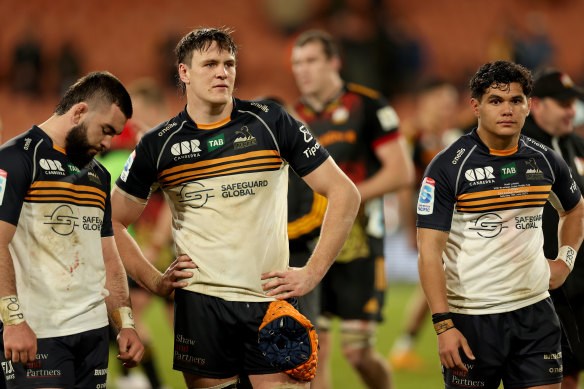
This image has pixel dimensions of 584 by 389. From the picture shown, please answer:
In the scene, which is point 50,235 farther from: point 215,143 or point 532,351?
point 532,351

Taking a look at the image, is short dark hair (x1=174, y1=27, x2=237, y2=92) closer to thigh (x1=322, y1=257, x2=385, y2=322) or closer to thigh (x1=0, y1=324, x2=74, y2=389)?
thigh (x1=0, y1=324, x2=74, y2=389)

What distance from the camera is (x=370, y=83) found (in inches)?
705

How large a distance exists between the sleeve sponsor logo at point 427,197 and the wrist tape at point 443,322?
51 centimetres

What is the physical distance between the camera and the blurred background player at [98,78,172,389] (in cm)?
711

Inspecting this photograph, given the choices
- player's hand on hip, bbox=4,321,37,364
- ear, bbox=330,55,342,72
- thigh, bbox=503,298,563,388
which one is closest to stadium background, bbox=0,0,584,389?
ear, bbox=330,55,342,72

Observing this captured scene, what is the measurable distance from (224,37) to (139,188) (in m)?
0.89

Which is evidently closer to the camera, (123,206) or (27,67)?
(123,206)

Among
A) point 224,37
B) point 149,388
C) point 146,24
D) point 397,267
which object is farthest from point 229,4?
point 224,37

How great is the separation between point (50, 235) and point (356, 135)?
3062 millimetres

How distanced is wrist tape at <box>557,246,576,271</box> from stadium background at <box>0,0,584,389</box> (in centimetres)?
1173

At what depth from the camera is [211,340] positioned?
162 inches

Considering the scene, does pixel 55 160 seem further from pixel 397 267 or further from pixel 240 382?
pixel 397 267

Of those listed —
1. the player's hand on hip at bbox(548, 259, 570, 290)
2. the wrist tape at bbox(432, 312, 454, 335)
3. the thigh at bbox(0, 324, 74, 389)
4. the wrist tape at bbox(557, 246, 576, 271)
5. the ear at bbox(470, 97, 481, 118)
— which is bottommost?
the thigh at bbox(0, 324, 74, 389)

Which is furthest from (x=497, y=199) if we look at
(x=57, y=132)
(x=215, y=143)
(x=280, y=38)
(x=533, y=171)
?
(x=280, y=38)
